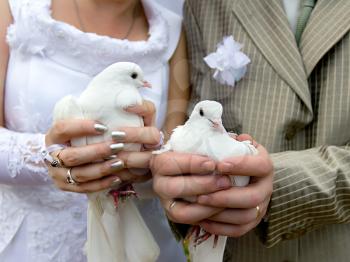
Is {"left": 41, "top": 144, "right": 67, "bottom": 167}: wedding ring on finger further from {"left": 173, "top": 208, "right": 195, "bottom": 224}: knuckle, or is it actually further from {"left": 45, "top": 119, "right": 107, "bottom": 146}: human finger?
{"left": 173, "top": 208, "right": 195, "bottom": 224}: knuckle

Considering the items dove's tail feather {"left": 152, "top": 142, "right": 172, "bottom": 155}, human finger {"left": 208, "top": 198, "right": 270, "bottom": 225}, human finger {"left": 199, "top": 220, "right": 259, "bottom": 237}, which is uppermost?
dove's tail feather {"left": 152, "top": 142, "right": 172, "bottom": 155}

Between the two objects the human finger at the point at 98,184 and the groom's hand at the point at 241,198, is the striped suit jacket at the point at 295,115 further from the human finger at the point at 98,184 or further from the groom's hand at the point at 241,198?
the human finger at the point at 98,184

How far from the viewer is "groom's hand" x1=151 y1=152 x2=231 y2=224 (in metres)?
0.49

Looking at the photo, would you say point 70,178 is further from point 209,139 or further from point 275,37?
point 275,37

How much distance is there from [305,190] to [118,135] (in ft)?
0.80

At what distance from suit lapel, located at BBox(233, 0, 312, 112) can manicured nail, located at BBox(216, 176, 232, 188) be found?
0.19 metres

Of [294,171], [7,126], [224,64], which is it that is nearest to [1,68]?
[7,126]

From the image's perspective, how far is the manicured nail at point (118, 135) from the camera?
510 mm

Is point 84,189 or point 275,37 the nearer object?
point 84,189

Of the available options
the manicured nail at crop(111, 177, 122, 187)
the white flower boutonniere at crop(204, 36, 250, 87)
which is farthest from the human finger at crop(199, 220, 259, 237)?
the white flower boutonniere at crop(204, 36, 250, 87)

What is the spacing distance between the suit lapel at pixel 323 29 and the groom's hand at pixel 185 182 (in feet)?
0.77

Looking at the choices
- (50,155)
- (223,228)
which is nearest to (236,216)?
(223,228)

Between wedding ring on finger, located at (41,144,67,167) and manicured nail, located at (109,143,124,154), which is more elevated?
manicured nail, located at (109,143,124,154)

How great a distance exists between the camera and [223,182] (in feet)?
1.62
